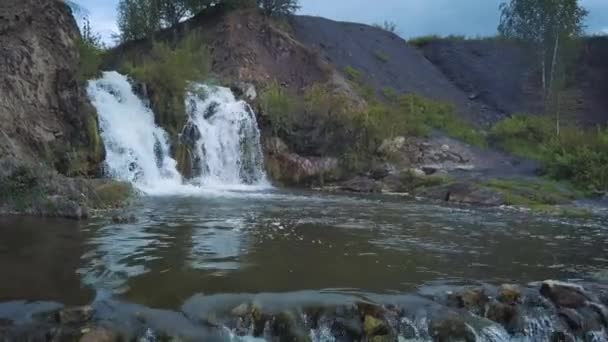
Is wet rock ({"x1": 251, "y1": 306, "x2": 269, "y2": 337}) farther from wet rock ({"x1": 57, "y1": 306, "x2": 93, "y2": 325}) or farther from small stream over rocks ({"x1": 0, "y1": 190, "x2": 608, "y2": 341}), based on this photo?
wet rock ({"x1": 57, "y1": 306, "x2": 93, "y2": 325})

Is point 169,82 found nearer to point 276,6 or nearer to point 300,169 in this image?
point 300,169

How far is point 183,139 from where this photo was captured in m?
23.9

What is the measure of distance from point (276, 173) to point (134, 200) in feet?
35.2

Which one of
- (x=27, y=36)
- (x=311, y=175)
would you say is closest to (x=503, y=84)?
(x=311, y=175)

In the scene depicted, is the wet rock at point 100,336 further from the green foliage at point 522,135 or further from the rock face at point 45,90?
the green foliage at point 522,135

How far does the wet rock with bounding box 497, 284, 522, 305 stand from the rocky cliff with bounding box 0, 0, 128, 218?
475 inches

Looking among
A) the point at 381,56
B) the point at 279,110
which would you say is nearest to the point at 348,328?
the point at 279,110

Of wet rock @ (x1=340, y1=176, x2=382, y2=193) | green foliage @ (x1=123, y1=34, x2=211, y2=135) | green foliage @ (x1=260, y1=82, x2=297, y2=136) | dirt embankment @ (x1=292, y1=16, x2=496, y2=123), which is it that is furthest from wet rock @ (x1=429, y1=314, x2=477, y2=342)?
dirt embankment @ (x1=292, y1=16, x2=496, y2=123)

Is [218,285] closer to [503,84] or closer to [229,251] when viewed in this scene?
[229,251]

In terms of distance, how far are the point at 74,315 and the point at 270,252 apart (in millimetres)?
4088

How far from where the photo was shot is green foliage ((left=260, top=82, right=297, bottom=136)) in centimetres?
2731

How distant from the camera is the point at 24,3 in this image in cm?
1883

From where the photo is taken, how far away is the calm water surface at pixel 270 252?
7938 millimetres

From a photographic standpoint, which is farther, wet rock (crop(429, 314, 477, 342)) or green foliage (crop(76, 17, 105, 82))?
green foliage (crop(76, 17, 105, 82))
